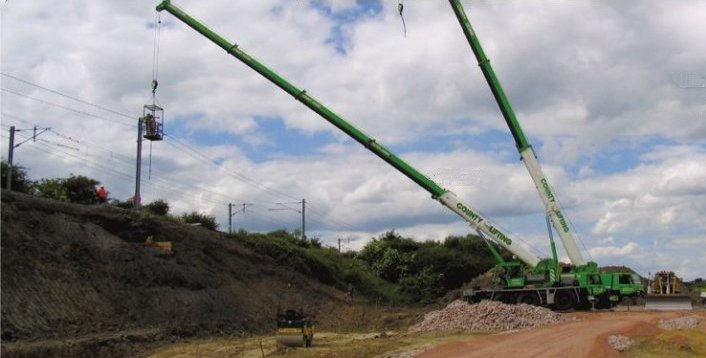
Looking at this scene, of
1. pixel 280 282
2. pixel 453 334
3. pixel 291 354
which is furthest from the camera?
pixel 280 282

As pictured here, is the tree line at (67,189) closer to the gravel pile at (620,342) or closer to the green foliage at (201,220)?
the green foliage at (201,220)

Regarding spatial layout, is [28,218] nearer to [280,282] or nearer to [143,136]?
[143,136]

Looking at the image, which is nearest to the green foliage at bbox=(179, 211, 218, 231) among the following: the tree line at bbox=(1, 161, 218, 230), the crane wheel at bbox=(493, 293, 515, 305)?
the tree line at bbox=(1, 161, 218, 230)

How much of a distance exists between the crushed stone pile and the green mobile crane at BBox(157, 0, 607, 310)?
5069mm

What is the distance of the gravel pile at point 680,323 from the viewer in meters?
27.4

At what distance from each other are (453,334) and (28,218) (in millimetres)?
19313

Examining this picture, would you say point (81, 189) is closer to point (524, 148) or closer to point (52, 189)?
point (52, 189)

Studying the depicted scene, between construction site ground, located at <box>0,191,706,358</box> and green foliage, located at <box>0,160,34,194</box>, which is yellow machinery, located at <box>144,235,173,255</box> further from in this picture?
green foliage, located at <box>0,160,34,194</box>

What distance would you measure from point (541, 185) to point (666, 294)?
1093 cm

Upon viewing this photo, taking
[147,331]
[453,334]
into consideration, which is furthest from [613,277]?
[147,331]

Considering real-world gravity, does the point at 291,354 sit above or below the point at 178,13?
below

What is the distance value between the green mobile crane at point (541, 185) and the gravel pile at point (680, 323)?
709cm

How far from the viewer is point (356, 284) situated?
188 ft

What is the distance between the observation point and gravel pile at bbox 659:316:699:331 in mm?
27391
